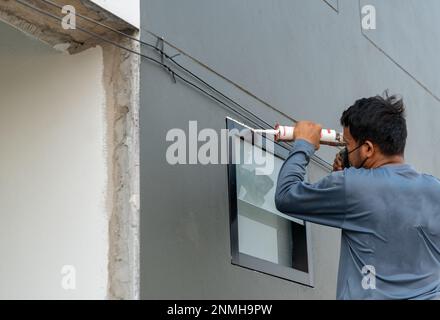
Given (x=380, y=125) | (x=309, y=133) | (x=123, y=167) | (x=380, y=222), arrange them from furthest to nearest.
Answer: (x=309, y=133) < (x=123, y=167) < (x=380, y=125) < (x=380, y=222)

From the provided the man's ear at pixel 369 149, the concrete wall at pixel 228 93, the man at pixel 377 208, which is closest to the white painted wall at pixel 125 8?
the concrete wall at pixel 228 93

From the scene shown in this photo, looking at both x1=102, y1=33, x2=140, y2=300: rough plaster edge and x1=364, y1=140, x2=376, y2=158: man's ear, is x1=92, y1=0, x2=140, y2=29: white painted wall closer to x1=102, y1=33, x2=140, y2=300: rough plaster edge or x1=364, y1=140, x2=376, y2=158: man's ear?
x1=102, y1=33, x2=140, y2=300: rough plaster edge

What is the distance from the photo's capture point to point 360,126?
4.16m

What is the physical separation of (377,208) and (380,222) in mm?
65

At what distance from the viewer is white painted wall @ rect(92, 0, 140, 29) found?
4.28 m

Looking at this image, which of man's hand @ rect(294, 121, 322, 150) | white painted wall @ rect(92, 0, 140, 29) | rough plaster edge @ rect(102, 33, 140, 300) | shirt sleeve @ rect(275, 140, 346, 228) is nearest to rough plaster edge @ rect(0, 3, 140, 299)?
rough plaster edge @ rect(102, 33, 140, 300)

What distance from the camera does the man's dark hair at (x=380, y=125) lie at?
13.6 ft

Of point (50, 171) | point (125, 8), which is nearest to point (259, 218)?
point (50, 171)

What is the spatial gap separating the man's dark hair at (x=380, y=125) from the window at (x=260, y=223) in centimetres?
107

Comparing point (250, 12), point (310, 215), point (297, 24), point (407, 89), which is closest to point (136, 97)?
point (310, 215)

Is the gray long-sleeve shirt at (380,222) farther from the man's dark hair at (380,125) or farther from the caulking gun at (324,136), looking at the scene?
the caulking gun at (324,136)

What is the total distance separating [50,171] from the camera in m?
4.41

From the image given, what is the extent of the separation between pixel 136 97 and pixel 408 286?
1598 mm

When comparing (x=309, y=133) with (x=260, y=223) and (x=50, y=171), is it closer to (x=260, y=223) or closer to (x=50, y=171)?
(x=260, y=223)
